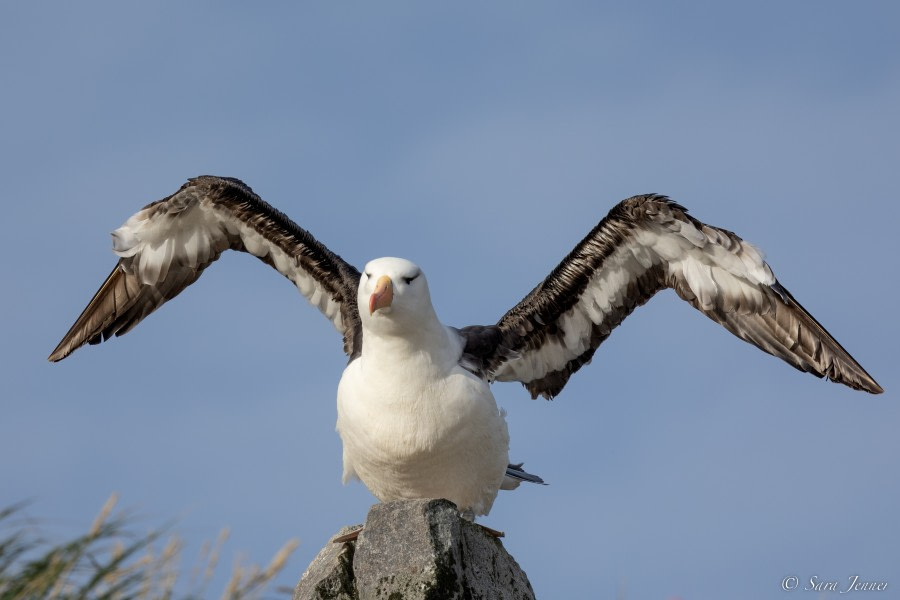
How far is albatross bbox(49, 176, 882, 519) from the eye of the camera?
33.6 feet

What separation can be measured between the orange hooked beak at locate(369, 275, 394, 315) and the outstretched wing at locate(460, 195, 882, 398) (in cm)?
124

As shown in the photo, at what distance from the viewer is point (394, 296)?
1000cm

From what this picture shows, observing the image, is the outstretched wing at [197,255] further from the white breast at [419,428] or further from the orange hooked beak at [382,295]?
the orange hooked beak at [382,295]

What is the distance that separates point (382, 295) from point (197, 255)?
3636 millimetres


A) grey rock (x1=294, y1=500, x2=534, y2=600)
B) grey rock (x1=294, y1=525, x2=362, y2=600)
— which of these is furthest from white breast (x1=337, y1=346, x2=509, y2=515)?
grey rock (x1=294, y1=500, x2=534, y2=600)

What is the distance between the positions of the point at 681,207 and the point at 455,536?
12.8ft

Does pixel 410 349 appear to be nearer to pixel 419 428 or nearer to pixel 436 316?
pixel 436 316

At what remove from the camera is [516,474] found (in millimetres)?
12289

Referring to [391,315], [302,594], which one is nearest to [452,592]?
[302,594]

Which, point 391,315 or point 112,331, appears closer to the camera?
point 391,315

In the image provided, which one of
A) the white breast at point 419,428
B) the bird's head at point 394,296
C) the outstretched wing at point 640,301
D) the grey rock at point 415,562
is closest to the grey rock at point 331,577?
the grey rock at point 415,562

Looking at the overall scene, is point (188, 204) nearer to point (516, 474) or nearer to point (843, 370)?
point (516, 474)

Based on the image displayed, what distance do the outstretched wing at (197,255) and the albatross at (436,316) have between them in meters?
0.01

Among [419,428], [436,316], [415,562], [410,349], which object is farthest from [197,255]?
[415,562]
